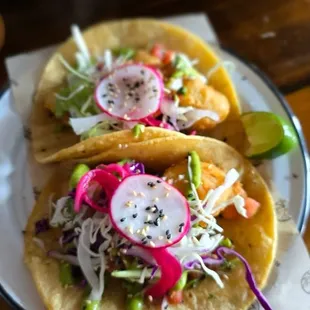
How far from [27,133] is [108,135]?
48 cm

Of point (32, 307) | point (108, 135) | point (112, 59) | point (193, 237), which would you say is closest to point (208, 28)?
point (112, 59)

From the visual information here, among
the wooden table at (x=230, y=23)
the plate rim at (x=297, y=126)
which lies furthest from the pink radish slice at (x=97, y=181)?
the wooden table at (x=230, y=23)

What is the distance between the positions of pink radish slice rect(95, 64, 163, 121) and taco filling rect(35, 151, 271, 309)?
253mm

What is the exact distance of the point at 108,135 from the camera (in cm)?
217

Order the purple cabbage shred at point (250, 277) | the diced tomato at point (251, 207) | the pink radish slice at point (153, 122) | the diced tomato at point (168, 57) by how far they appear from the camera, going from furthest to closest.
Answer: the diced tomato at point (168, 57), the pink radish slice at point (153, 122), the diced tomato at point (251, 207), the purple cabbage shred at point (250, 277)

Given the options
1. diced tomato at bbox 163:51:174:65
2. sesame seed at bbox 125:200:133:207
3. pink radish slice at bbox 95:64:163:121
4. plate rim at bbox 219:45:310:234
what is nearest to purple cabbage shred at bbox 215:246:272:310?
plate rim at bbox 219:45:310:234

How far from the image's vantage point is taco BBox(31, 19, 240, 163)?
7.69 feet

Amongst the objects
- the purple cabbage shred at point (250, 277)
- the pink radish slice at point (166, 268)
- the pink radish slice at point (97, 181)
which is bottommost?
the purple cabbage shred at point (250, 277)

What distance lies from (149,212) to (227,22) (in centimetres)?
139

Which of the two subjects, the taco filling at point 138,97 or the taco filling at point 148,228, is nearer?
the taco filling at point 148,228

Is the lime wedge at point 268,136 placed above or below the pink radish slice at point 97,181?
below

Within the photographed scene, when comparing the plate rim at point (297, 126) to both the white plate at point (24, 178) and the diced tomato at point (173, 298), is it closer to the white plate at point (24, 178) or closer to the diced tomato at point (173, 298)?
the white plate at point (24, 178)

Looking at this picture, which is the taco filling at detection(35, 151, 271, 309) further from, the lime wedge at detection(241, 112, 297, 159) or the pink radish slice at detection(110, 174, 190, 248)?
the lime wedge at detection(241, 112, 297, 159)

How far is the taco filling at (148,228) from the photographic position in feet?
6.65
